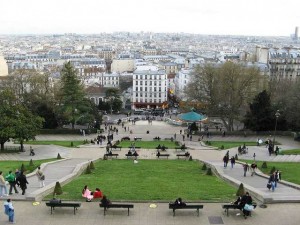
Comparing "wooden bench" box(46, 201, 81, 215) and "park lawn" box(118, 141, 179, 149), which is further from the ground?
A: "wooden bench" box(46, 201, 81, 215)

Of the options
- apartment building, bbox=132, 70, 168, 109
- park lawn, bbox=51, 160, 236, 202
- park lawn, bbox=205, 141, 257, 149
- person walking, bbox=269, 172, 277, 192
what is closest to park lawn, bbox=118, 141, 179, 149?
park lawn, bbox=205, 141, 257, 149

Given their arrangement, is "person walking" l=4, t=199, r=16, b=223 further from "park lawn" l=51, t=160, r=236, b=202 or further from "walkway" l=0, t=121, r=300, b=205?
"park lawn" l=51, t=160, r=236, b=202

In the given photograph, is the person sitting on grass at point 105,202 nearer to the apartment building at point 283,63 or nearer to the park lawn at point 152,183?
the park lawn at point 152,183

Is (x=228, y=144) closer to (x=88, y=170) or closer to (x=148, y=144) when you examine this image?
(x=148, y=144)

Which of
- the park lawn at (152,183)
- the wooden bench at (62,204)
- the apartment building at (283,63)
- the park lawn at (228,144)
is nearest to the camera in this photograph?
the wooden bench at (62,204)

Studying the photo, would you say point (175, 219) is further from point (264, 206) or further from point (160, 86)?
point (160, 86)

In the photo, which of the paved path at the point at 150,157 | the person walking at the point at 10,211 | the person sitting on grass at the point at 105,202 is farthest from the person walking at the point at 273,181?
the person walking at the point at 10,211

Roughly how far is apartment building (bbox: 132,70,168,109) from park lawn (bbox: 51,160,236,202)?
7225 centimetres

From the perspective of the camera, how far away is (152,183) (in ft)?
79.8

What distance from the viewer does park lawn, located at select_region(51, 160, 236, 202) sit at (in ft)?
70.2

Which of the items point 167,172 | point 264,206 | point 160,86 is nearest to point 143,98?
point 160,86

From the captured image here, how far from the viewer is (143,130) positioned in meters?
64.1

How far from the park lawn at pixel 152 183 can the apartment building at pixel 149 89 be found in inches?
2845

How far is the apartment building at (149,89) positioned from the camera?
104125 mm
